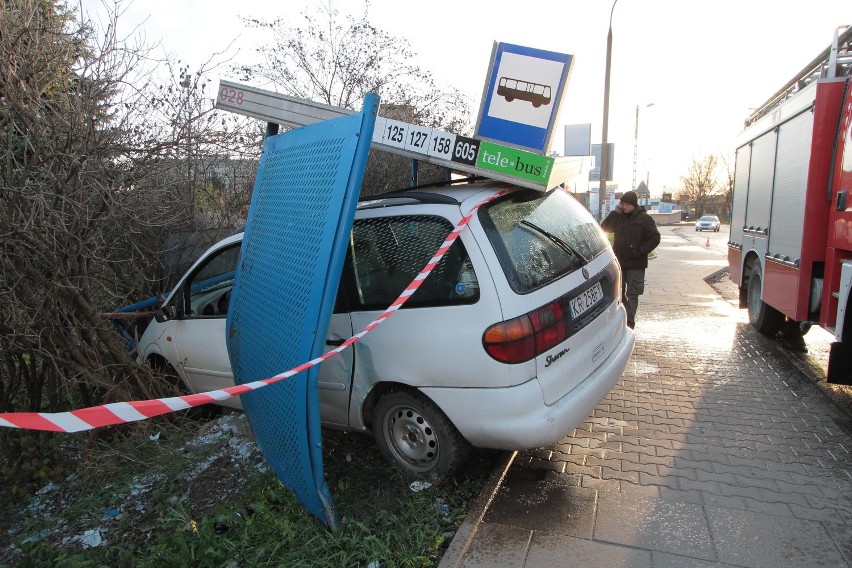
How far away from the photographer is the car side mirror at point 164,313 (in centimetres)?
450

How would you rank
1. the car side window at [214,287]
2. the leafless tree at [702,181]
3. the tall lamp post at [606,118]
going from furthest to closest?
1. the leafless tree at [702,181]
2. the tall lamp post at [606,118]
3. the car side window at [214,287]

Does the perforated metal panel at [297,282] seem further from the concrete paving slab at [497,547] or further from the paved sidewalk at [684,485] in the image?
the paved sidewalk at [684,485]

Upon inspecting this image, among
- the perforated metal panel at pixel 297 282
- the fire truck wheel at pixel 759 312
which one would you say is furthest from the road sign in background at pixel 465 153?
the fire truck wheel at pixel 759 312

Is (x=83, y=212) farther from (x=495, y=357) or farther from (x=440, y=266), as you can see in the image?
(x=495, y=357)

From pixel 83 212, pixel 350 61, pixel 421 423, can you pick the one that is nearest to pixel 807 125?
pixel 421 423

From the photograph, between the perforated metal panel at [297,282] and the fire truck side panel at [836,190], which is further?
the fire truck side panel at [836,190]

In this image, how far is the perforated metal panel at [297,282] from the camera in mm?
2766

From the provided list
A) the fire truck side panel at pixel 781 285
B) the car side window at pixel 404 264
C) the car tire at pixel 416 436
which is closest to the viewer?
the car side window at pixel 404 264

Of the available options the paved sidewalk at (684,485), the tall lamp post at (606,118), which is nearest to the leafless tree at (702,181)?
A: the tall lamp post at (606,118)

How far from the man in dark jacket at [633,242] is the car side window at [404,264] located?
4.16 m

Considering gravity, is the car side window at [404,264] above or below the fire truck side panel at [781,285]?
above

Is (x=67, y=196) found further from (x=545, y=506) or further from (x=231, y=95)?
(x=545, y=506)

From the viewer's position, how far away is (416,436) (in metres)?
3.47

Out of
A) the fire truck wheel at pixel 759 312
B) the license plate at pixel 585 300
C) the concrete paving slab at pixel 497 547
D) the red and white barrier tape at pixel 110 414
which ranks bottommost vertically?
the concrete paving slab at pixel 497 547
